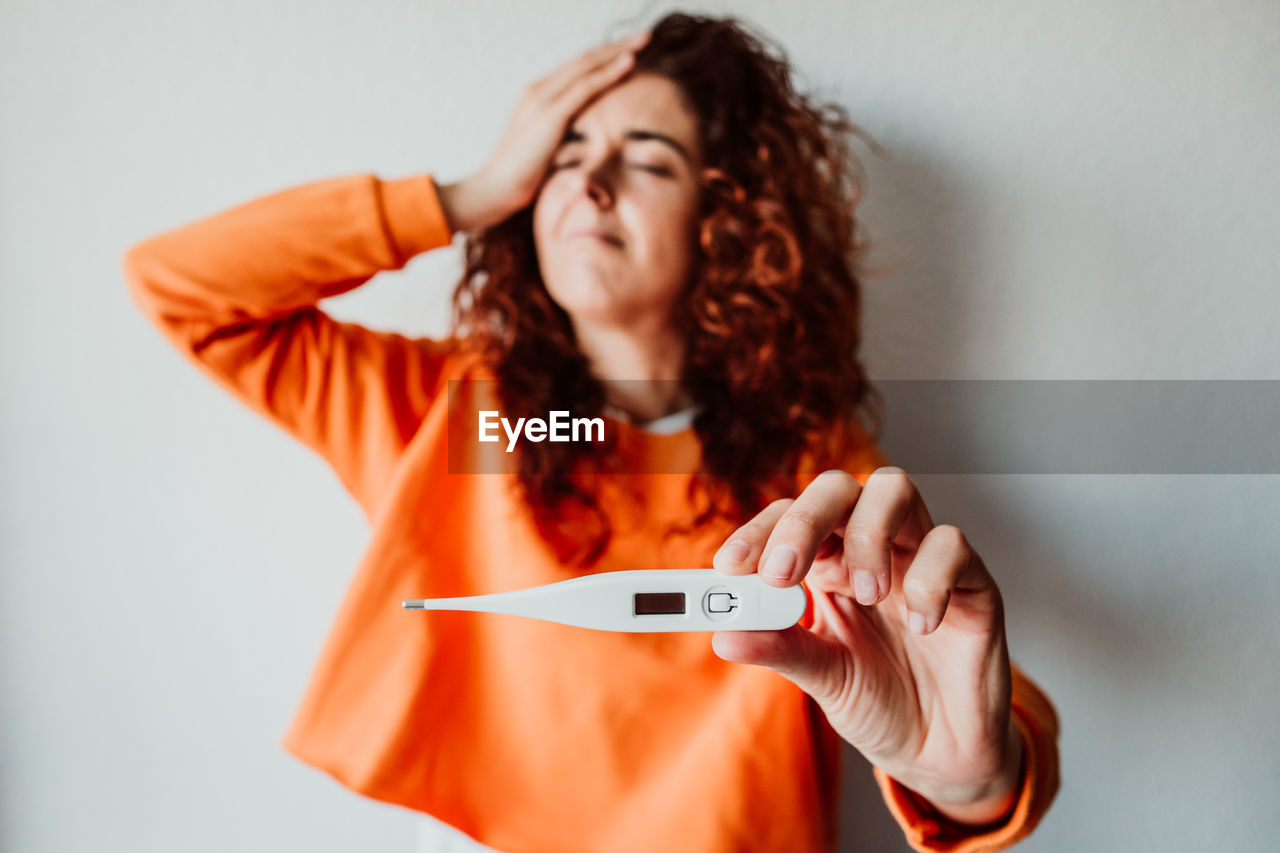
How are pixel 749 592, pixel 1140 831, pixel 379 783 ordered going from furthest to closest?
1. pixel 1140 831
2. pixel 379 783
3. pixel 749 592

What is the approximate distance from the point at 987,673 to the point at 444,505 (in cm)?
45

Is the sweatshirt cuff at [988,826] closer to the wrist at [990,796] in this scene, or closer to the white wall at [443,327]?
the wrist at [990,796]

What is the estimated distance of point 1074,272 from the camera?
0.71m

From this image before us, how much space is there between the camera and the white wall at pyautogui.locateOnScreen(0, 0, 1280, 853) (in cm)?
66

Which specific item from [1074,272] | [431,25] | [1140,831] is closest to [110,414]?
[431,25]

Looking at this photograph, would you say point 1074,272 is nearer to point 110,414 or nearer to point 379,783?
point 379,783

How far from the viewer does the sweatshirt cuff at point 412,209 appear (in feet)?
2.00

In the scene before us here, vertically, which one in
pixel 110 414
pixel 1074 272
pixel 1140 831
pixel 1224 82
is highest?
pixel 1224 82

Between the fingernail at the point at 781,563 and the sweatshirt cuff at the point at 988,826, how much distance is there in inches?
10.3

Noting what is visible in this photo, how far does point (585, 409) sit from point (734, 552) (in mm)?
276

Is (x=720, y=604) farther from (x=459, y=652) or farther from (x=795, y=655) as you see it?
(x=459, y=652)

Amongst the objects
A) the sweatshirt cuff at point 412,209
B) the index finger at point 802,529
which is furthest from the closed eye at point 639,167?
the index finger at point 802,529

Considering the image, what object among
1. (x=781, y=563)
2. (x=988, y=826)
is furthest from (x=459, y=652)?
(x=988, y=826)

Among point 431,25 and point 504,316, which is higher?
point 431,25
